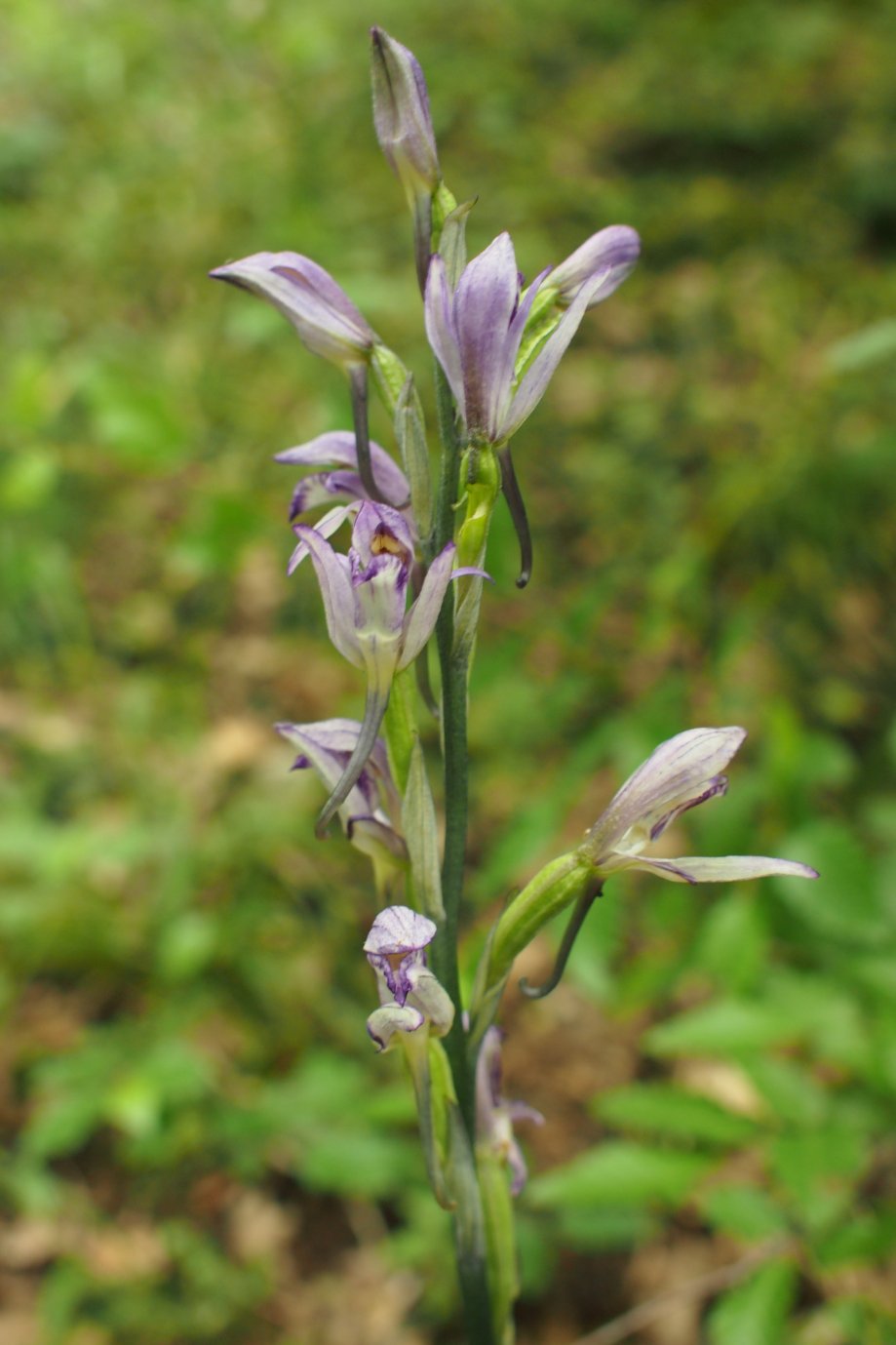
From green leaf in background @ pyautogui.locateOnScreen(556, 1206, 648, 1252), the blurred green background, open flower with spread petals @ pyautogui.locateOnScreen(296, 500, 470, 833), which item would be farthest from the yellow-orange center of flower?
green leaf in background @ pyautogui.locateOnScreen(556, 1206, 648, 1252)

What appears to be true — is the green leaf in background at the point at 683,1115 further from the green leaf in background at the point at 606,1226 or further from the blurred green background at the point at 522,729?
the green leaf in background at the point at 606,1226

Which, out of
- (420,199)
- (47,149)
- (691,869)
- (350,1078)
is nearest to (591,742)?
(691,869)

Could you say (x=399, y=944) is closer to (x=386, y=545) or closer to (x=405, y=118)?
(x=386, y=545)

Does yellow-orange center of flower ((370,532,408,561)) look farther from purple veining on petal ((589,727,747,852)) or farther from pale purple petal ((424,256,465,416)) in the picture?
purple veining on petal ((589,727,747,852))

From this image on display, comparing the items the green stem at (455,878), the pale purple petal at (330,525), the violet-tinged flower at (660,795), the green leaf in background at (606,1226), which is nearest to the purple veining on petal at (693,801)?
the violet-tinged flower at (660,795)

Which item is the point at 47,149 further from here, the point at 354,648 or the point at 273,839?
the point at 354,648
